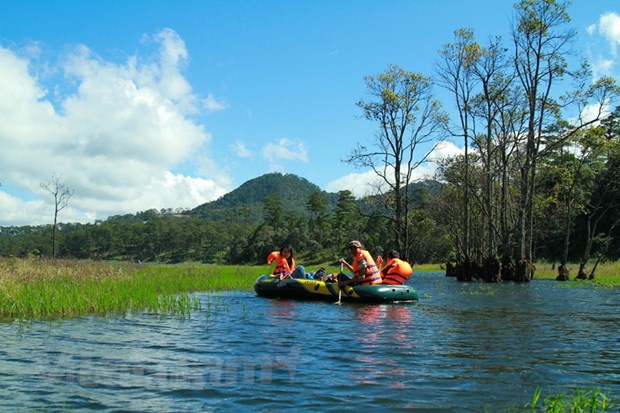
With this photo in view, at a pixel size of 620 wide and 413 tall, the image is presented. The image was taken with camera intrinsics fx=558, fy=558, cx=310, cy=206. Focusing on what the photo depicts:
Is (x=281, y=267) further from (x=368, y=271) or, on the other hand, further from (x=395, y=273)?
(x=395, y=273)

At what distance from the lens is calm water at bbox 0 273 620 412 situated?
5.63 m

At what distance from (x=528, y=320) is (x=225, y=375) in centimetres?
807

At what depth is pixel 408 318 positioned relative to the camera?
41.9 ft

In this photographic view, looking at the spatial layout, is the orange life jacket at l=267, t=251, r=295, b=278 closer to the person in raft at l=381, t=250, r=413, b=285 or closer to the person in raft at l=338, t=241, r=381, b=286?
the person in raft at l=338, t=241, r=381, b=286

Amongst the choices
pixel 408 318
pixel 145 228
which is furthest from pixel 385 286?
pixel 145 228

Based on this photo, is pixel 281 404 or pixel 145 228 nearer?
pixel 281 404

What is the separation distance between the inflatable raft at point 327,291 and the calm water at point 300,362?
3.27m

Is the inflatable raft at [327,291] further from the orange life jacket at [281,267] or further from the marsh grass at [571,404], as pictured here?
the marsh grass at [571,404]

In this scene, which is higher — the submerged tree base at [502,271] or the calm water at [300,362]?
the submerged tree base at [502,271]

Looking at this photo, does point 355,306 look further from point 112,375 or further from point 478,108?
point 478,108

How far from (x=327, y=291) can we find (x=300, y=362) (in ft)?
31.1

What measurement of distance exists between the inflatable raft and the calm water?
3.27 m

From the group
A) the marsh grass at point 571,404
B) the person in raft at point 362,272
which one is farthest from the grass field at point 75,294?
the marsh grass at point 571,404

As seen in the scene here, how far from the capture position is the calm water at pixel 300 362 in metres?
5.63
